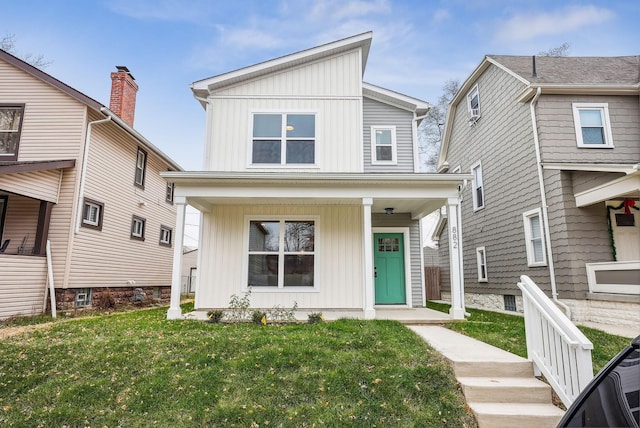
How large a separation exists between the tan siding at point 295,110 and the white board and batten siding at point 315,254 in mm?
1083

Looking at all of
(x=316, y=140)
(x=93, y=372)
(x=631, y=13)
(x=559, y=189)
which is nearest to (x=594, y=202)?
(x=559, y=189)

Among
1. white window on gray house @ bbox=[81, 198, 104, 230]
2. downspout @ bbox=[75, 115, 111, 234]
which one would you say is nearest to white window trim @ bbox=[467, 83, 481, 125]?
downspout @ bbox=[75, 115, 111, 234]

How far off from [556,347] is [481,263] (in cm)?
906

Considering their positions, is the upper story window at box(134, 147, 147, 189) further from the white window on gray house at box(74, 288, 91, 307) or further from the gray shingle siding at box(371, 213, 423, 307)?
the gray shingle siding at box(371, 213, 423, 307)

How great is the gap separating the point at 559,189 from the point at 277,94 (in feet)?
23.8

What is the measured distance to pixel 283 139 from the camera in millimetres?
9070

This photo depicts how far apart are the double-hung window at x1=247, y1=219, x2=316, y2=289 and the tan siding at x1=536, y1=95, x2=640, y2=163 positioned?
6.34m

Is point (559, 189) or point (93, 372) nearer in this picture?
point (93, 372)

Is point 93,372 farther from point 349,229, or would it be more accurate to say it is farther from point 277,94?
point 277,94

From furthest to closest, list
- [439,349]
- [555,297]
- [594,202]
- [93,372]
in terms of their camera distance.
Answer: [555,297], [594,202], [439,349], [93,372]

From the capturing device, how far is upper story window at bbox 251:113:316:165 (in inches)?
355

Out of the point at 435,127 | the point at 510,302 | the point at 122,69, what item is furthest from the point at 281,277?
the point at 435,127

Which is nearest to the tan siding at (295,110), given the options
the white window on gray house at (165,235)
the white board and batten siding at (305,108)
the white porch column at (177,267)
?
the white board and batten siding at (305,108)

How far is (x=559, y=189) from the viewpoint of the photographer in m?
8.59
